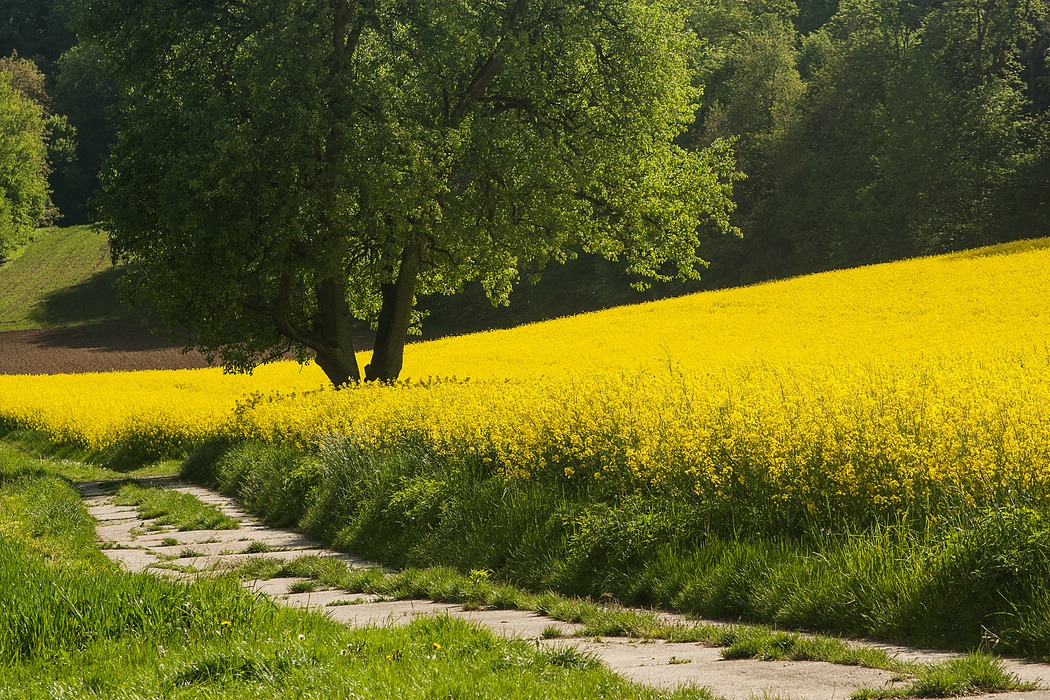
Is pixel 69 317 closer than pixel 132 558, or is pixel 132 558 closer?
pixel 132 558

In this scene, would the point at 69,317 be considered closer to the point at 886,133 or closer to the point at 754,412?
the point at 886,133

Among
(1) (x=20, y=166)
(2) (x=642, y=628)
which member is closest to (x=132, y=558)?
(2) (x=642, y=628)

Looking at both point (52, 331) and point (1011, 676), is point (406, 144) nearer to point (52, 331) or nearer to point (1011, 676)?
point (1011, 676)

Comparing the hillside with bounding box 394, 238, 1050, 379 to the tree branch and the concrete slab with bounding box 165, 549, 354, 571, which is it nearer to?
the tree branch

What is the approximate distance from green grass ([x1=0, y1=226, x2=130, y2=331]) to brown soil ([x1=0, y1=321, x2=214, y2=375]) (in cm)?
437

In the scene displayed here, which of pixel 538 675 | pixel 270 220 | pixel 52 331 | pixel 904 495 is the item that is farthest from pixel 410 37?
pixel 52 331

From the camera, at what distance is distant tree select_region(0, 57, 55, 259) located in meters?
77.1

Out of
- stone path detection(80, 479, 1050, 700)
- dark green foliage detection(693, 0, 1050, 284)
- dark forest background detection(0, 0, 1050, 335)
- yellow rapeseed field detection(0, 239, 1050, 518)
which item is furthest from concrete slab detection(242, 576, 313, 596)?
dark green foliage detection(693, 0, 1050, 284)

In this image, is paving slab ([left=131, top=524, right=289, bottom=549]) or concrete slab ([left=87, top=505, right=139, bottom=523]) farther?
concrete slab ([left=87, top=505, right=139, bottom=523])

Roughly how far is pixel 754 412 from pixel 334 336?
14.2 meters

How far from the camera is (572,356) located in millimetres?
27500

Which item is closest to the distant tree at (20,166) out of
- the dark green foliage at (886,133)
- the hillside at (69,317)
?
the hillside at (69,317)

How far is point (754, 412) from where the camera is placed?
9922mm

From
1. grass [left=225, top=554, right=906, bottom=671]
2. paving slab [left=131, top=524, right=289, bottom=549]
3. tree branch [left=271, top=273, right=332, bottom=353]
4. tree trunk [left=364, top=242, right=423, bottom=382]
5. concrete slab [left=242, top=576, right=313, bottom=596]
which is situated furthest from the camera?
tree trunk [left=364, top=242, right=423, bottom=382]
